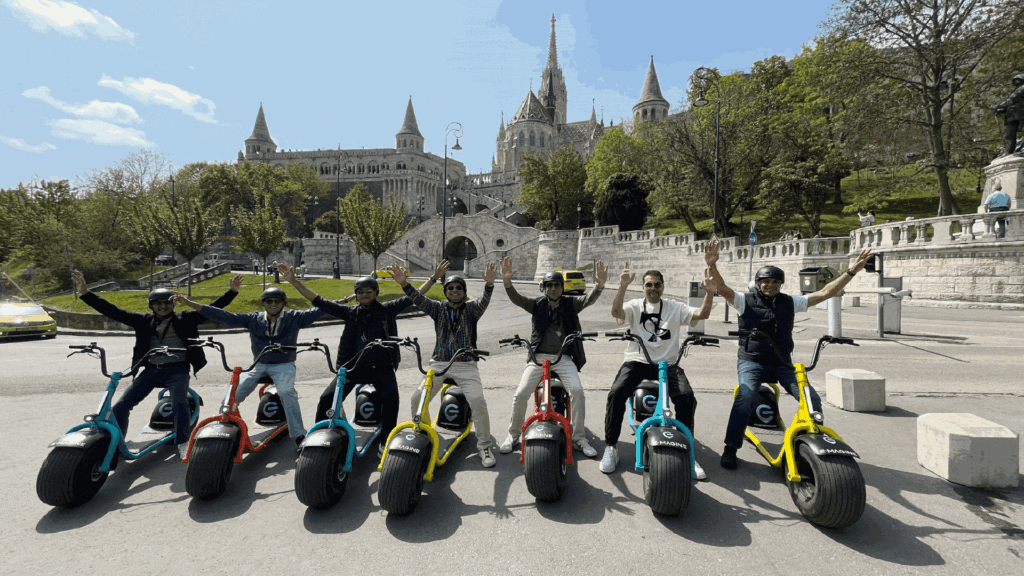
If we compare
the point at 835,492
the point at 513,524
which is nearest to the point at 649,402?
the point at 835,492

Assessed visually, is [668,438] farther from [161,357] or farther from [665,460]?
[161,357]

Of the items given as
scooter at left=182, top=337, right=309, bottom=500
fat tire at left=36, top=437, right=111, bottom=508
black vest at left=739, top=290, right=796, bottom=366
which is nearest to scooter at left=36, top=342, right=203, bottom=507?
fat tire at left=36, top=437, right=111, bottom=508

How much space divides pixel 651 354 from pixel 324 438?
10.2 feet

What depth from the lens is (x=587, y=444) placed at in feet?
16.5

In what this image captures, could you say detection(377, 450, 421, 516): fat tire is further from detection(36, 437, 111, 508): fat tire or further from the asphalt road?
detection(36, 437, 111, 508): fat tire

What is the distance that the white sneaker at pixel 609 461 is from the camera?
4.56 meters

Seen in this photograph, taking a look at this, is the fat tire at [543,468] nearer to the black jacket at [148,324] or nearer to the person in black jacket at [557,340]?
the person in black jacket at [557,340]

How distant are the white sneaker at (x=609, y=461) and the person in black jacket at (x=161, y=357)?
4.23m

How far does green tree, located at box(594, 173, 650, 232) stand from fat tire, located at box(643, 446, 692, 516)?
39.9 m

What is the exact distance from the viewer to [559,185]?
176 feet

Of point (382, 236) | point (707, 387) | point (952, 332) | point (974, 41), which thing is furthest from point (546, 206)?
point (707, 387)

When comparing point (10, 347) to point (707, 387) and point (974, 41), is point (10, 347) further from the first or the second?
point (974, 41)

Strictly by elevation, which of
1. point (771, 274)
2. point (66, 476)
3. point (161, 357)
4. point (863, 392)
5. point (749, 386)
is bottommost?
point (66, 476)

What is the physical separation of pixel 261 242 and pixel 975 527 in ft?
100
